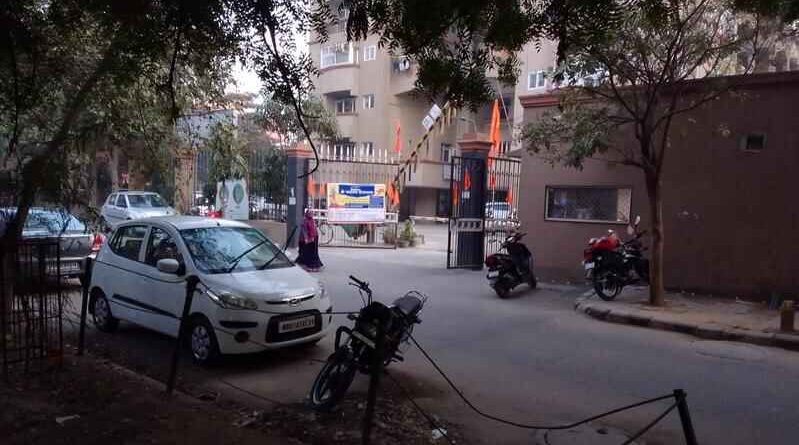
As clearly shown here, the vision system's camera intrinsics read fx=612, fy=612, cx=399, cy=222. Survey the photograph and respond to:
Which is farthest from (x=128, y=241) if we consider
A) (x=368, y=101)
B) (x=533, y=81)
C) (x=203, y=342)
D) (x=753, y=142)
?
(x=368, y=101)

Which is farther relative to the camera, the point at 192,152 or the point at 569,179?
the point at 569,179

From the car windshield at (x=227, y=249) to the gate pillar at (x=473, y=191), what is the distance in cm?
768

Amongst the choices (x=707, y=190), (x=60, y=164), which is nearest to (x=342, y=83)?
(x=707, y=190)

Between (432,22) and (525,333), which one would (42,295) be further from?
(525,333)

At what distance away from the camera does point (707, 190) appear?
11094 mm

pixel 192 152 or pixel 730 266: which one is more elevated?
pixel 192 152

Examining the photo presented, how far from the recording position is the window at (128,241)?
7582mm

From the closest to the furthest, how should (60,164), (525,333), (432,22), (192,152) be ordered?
1. (432,22)
2. (60,164)
3. (525,333)
4. (192,152)

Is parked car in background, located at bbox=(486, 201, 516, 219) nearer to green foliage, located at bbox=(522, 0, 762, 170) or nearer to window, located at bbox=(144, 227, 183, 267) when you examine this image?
green foliage, located at bbox=(522, 0, 762, 170)

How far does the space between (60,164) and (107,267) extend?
2.23 meters

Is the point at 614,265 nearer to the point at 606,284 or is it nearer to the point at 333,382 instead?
the point at 606,284

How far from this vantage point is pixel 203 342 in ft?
21.4

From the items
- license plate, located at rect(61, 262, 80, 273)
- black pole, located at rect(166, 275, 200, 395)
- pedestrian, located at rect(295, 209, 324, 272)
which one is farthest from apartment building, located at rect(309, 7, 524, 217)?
black pole, located at rect(166, 275, 200, 395)

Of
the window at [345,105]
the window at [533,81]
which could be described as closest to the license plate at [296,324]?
the window at [533,81]
